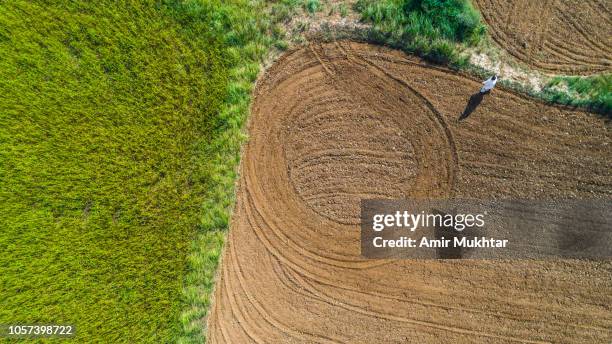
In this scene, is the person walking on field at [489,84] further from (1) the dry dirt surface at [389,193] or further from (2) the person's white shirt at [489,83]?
(1) the dry dirt surface at [389,193]

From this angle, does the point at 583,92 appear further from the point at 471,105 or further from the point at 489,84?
the point at 471,105

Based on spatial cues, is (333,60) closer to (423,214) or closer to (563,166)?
(423,214)

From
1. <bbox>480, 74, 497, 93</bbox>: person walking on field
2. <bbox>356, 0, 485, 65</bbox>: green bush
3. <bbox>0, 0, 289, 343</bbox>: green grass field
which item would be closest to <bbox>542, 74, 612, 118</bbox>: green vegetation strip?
<bbox>480, 74, 497, 93</bbox>: person walking on field

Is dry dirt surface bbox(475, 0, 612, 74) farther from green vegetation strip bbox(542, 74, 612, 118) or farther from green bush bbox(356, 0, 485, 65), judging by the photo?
green bush bbox(356, 0, 485, 65)

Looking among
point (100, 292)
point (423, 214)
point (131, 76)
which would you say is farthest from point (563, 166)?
point (100, 292)

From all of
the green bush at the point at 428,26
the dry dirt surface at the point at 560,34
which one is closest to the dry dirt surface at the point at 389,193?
the green bush at the point at 428,26

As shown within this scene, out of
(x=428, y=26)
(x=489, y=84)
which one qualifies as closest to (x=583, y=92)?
(x=489, y=84)
